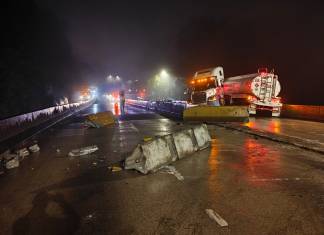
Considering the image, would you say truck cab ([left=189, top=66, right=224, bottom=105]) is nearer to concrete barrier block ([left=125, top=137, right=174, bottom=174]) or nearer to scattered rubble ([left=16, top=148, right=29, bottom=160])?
scattered rubble ([left=16, top=148, right=29, bottom=160])

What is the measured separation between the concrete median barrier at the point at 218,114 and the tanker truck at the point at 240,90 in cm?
484

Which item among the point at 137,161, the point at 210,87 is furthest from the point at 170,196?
the point at 210,87

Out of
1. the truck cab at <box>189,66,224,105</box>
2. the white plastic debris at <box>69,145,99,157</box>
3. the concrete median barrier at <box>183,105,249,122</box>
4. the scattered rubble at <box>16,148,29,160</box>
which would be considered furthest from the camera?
the truck cab at <box>189,66,224,105</box>

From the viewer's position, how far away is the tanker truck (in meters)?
22.8

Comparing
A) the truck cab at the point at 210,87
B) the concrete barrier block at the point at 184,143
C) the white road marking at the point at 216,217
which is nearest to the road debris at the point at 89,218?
the white road marking at the point at 216,217

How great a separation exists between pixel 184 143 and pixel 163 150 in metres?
1.28

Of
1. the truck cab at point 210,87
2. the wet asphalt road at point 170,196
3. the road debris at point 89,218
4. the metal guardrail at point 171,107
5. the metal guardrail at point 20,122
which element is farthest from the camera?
the metal guardrail at point 171,107

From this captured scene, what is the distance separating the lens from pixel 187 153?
935 cm

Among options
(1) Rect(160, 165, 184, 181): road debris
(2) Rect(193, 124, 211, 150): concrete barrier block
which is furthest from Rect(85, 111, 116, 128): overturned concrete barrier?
(1) Rect(160, 165, 184, 181): road debris

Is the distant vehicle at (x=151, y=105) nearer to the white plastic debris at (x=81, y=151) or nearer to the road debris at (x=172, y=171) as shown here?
the white plastic debris at (x=81, y=151)

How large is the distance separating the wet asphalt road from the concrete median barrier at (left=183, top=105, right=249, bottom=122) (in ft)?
30.4

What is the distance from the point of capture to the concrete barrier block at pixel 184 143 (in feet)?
29.3

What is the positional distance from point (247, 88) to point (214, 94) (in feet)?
12.1

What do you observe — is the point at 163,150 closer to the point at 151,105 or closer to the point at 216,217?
the point at 216,217
